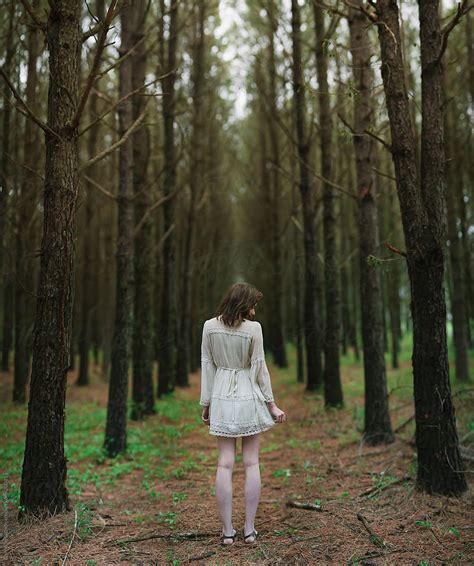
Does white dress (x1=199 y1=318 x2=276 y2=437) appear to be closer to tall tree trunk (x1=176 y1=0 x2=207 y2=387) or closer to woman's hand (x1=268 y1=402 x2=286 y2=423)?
woman's hand (x1=268 y1=402 x2=286 y2=423)

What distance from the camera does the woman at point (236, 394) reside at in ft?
11.6

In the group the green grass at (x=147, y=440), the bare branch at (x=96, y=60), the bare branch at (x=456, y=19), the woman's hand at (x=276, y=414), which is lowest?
the green grass at (x=147, y=440)

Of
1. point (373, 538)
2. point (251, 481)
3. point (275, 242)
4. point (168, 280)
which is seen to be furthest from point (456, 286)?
point (251, 481)

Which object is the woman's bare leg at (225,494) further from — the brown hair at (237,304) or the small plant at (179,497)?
the small plant at (179,497)

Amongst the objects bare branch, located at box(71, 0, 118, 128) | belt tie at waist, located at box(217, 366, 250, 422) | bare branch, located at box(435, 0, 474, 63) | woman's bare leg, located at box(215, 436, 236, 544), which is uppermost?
bare branch, located at box(435, 0, 474, 63)

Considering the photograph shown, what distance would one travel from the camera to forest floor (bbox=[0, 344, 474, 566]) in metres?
3.32

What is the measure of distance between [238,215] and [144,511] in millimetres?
21895

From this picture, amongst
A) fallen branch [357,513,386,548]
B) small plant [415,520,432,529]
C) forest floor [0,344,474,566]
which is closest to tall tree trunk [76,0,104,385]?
forest floor [0,344,474,566]

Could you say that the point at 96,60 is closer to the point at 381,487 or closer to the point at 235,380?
the point at 235,380

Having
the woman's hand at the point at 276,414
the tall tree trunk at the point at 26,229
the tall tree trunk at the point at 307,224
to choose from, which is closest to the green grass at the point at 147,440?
the tall tree trunk at the point at 26,229

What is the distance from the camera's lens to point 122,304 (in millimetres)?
6945

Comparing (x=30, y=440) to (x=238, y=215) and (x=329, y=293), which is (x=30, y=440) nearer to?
(x=329, y=293)

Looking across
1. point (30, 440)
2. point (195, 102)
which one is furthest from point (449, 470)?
point (195, 102)

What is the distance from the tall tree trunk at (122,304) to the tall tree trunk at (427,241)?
3.73m
